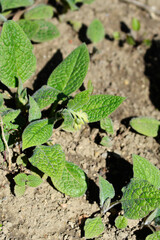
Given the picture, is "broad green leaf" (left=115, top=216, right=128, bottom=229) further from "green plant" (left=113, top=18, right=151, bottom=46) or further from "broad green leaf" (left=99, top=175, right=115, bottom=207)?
"green plant" (left=113, top=18, right=151, bottom=46)

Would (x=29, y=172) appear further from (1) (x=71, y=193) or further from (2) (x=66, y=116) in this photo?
(2) (x=66, y=116)

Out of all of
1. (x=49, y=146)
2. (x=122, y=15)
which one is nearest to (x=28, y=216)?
(x=49, y=146)

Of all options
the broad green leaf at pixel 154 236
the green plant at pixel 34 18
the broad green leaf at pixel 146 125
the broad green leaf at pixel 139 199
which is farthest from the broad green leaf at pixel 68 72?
the broad green leaf at pixel 154 236

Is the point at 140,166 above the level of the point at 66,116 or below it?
below

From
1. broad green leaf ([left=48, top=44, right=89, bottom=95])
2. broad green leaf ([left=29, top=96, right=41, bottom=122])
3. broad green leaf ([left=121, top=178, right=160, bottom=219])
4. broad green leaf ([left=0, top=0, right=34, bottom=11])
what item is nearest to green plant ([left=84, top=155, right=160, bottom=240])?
broad green leaf ([left=121, top=178, right=160, bottom=219])

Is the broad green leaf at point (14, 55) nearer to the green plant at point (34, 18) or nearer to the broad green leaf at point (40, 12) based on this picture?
the green plant at point (34, 18)

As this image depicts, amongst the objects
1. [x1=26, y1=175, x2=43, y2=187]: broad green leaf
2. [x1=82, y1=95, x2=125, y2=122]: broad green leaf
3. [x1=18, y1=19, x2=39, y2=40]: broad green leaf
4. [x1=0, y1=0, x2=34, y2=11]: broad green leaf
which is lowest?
[x1=26, y1=175, x2=43, y2=187]: broad green leaf

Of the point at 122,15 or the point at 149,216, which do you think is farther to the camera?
the point at 122,15
